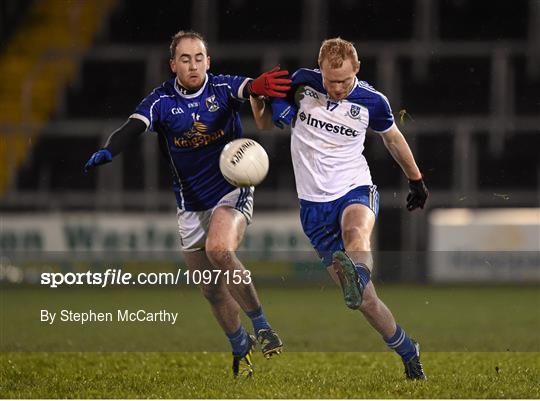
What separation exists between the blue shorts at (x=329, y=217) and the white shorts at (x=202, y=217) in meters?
0.35

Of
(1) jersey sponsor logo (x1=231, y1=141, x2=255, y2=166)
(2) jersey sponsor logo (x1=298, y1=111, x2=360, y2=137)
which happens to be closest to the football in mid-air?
(1) jersey sponsor logo (x1=231, y1=141, x2=255, y2=166)

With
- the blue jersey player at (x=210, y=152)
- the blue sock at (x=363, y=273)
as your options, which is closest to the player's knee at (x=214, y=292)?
the blue jersey player at (x=210, y=152)

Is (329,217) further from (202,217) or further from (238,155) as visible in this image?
(202,217)

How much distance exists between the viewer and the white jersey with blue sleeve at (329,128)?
5.60 m

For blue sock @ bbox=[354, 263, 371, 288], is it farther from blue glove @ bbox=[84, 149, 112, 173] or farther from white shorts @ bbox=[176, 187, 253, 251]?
blue glove @ bbox=[84, 149, 112, 173]

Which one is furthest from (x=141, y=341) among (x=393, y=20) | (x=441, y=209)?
(x=393, y=20)

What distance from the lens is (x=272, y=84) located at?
5.53m

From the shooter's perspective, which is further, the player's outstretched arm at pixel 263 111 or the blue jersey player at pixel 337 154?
the player's outstretched arm at pixel 263 111

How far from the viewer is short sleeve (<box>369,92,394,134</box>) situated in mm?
5594

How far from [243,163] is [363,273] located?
938 millimetres

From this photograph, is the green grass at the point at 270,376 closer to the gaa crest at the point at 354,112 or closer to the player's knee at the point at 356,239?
the player's knee at the point at 356,239

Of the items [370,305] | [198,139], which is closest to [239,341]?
[370,305]

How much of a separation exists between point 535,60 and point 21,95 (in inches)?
312

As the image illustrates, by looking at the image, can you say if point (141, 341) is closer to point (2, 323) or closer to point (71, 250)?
point (2, 323)
